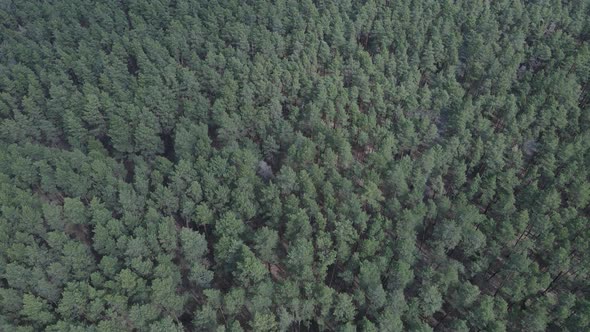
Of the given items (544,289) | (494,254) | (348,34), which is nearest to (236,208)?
(494,254)

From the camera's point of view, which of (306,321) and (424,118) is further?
(424,118)

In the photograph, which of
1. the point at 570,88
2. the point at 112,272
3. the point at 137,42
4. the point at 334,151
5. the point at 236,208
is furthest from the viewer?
the point at 137,42

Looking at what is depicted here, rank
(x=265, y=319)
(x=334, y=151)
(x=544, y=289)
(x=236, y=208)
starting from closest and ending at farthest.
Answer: (x=265, y=319) → (x=544, y=289) → (x=236, y=208) → (x=334, y=151)

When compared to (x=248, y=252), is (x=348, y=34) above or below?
above

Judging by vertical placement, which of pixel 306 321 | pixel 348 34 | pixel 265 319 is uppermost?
pixel 348 34

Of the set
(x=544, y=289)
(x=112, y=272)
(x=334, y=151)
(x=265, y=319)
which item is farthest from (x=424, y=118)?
(x=112, y=272)

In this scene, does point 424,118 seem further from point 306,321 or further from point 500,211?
point 306,321
